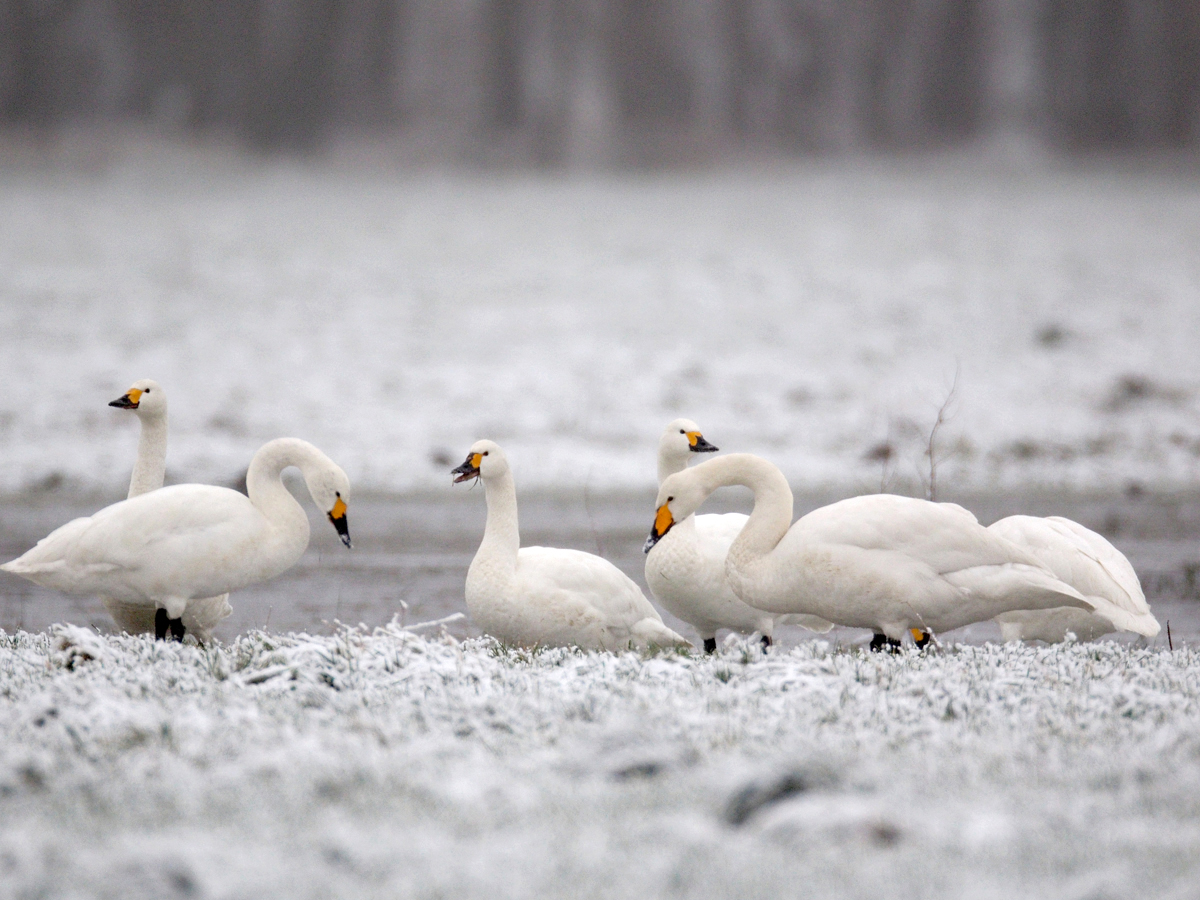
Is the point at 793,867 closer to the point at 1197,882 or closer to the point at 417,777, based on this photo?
the point at 1197,882

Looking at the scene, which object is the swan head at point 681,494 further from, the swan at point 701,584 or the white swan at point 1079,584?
the white swan at point 1079,584

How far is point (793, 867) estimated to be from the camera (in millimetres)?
3146

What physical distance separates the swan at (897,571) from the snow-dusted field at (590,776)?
0.41 metres

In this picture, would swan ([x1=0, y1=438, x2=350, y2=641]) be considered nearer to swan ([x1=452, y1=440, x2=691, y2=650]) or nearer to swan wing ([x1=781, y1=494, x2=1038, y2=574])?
swan ([x1=452, y1=440, x2=691, y2=650])

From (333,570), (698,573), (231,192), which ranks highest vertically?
(231,192)

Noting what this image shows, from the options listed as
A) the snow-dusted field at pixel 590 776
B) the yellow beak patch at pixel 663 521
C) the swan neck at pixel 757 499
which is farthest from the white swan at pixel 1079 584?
the yellow beak patch at pixel 663 521

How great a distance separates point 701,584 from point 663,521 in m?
0.70

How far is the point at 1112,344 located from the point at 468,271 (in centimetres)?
1515

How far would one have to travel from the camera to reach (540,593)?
21.7 feet

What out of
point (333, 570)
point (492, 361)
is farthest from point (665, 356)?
point (333, 570)

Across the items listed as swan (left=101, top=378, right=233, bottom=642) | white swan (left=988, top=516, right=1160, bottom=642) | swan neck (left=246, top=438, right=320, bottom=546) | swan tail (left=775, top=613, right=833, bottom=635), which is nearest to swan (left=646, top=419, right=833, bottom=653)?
swan tail (left=775, top=613, right=833, bottom=635)

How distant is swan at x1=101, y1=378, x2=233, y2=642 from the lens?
6992 millimetres

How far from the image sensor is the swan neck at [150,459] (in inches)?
287

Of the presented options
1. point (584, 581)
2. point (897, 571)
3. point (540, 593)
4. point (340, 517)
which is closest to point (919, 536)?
point (897, 571)
